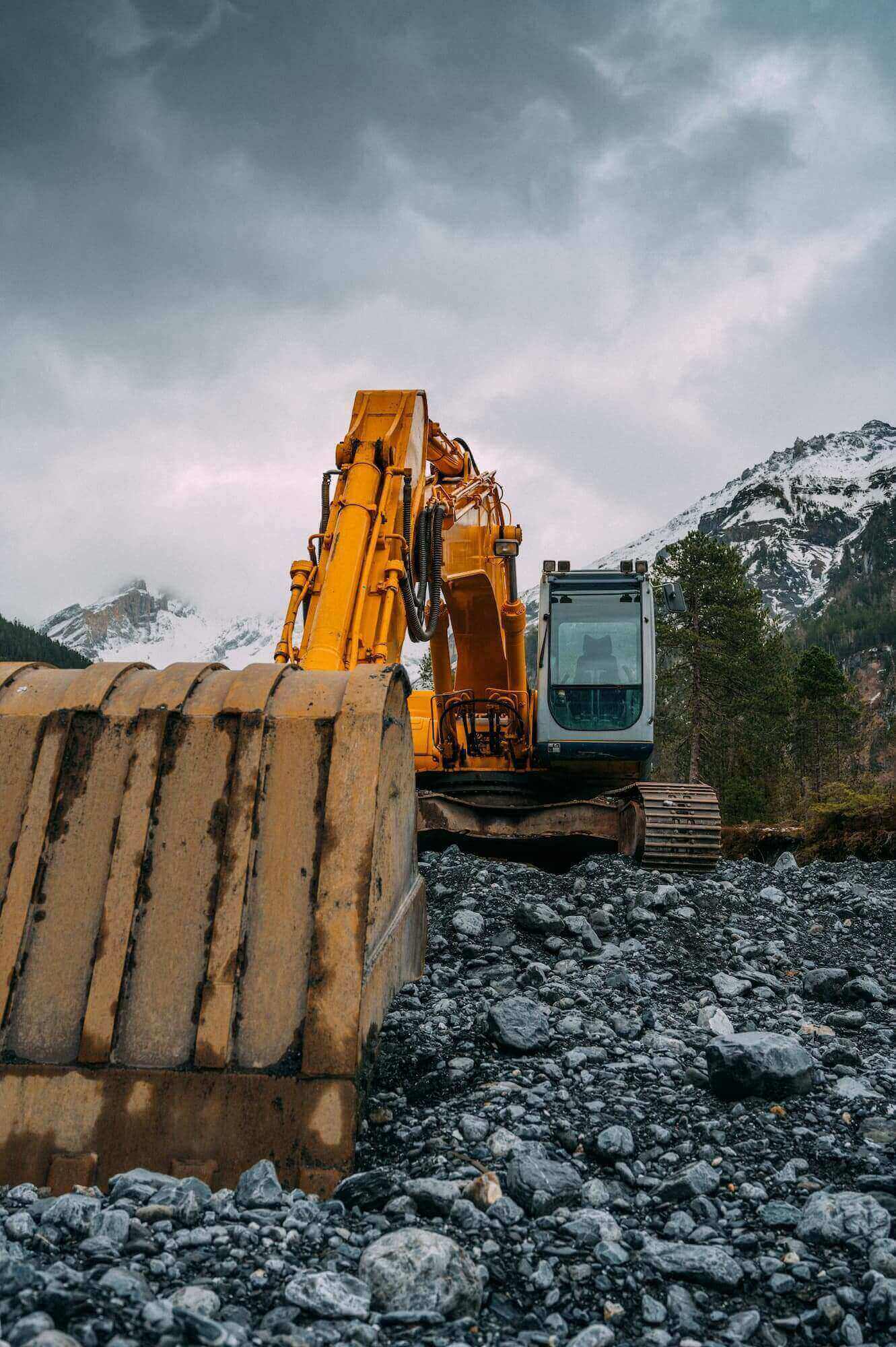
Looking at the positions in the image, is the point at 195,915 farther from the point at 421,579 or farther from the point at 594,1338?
the point at 421,579

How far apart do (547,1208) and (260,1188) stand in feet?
2.30

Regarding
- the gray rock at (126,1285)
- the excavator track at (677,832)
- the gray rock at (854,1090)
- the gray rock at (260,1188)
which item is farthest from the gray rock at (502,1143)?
the excavator track at (677,832)

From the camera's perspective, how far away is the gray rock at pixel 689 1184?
2.22 m

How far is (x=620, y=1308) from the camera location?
6.02ft

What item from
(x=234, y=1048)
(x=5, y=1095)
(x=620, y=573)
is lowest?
(x=5, y=1095)

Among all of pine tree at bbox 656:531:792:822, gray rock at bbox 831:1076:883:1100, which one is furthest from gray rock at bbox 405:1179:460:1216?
pine tree at bbox 656:531:792:822

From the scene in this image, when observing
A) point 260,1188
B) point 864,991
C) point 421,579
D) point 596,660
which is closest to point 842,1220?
point 260,1188

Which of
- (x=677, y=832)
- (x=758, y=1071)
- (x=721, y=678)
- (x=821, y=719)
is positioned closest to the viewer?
(x=758, y=1071)

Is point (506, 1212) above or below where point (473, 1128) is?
below

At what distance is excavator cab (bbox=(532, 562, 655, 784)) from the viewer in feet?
29.7

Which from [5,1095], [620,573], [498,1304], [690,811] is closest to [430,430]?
[620,573]

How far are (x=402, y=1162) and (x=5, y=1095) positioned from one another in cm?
108

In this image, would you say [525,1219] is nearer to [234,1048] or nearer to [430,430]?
[234,1048]

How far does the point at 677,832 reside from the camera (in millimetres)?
7359
